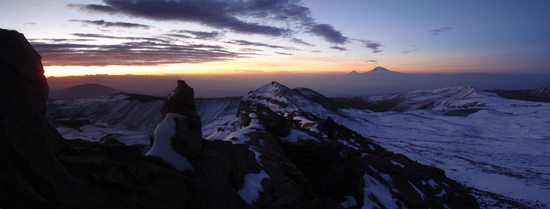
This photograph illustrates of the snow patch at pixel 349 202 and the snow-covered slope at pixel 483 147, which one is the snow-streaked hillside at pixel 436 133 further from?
the snow patch at pixel 349 202

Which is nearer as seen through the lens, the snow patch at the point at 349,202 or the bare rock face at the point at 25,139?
the bare rock face at the point at 25,139

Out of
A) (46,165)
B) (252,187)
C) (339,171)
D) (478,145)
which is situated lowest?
(478,145)

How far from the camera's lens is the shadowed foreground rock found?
13.4 metres

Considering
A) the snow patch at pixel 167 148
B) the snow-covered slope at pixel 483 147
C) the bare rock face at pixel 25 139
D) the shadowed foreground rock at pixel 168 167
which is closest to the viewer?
the bare rock face at pixel 25 139

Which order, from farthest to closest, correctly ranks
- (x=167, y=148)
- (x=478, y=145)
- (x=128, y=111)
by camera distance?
(x=128, y=111)
(x=478, y=145)
(x=167, y=148)

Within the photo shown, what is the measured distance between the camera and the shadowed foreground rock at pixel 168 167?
1336 cm

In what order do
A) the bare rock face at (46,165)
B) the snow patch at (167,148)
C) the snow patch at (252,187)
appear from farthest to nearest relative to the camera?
the snow patch at (252,187) → the snow patch at (167,148) → the bare rock face at (46,165)

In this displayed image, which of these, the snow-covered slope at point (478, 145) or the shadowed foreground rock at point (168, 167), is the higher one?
the shadowed foreground rock at point (168, 167)

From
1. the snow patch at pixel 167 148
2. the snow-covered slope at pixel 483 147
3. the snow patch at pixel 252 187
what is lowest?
the snow-covered slope at pixel 483 147

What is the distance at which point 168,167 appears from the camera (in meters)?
19.8

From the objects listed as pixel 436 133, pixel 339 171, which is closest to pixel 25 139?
pixel 339 171

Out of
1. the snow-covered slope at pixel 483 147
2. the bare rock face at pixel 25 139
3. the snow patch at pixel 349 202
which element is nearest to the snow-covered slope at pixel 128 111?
the snow-covered slope at pixel 483 147

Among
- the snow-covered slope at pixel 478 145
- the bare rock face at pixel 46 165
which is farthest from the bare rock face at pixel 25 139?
the snow-covered slope at pixel 478 145

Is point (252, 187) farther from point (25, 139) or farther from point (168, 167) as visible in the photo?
point (25, 139)
